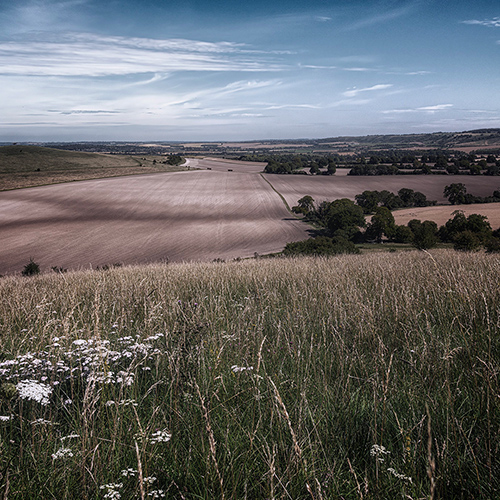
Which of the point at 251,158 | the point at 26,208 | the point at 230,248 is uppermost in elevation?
the point at 251,158

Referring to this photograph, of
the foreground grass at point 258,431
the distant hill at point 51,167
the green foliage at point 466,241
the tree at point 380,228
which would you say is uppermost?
the distant hill at point 51,167

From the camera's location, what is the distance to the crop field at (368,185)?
83.3m

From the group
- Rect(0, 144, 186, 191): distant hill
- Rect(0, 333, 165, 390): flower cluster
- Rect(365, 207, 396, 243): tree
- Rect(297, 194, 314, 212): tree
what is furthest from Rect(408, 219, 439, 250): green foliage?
Rect(0, 144, 186, 191): distant hill

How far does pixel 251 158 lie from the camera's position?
183375 mm

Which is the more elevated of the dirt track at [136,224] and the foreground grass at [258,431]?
the foreground grass at [258,431]

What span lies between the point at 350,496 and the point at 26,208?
6982 cm

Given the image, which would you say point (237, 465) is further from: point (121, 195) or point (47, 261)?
point (121, 195)

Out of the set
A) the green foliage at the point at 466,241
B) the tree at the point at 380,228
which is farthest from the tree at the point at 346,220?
the green foliage at the point at 466,241

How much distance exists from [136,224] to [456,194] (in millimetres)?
65160

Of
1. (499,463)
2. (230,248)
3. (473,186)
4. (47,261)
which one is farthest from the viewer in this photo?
(473,186)

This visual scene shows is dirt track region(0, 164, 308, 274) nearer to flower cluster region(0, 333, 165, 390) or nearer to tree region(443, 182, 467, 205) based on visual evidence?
flower cluster region(0, 333, 165, 390)

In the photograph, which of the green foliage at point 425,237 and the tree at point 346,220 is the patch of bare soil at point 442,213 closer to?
the green foliage at point 425,237

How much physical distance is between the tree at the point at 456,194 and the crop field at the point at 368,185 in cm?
191

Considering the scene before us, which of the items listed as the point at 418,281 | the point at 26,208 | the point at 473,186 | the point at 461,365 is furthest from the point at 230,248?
the point at 473,186
